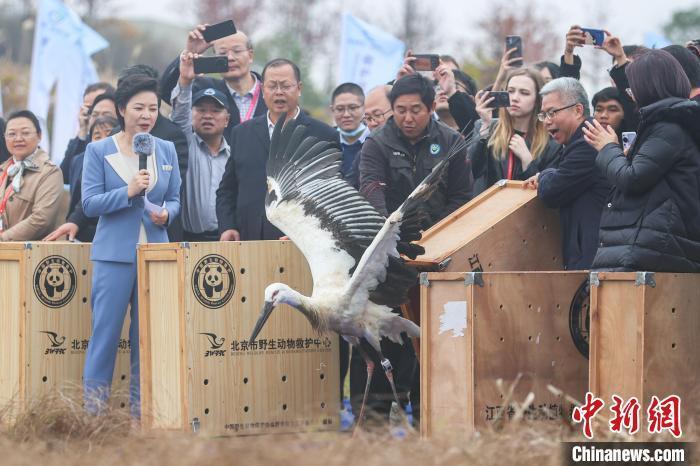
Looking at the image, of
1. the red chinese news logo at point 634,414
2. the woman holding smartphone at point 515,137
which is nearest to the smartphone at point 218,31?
the woman holding smartphone at point 515,137

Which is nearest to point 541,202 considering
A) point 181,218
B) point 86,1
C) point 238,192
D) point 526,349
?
point 526,349

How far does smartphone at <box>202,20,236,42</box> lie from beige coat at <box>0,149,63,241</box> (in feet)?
5.32

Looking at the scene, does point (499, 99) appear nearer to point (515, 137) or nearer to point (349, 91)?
point (515, 137)

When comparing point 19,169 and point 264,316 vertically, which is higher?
point 19,169

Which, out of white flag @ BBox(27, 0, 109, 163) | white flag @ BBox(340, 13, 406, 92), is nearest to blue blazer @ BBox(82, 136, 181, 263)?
white flag @ BBox(340, 13, 406, 92)

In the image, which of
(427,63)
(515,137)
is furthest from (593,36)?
(427,63)

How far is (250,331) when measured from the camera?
25.7 ft

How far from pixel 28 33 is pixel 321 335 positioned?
3205 cm

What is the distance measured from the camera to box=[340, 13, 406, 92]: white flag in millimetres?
13875

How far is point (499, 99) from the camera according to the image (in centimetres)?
862

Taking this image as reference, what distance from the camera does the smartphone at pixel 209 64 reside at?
9508 millimetres

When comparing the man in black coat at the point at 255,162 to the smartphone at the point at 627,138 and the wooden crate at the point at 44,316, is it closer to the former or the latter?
the wooden crate at the point at 44,316

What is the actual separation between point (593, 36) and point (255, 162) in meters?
2.49

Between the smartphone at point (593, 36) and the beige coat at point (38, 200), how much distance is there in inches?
168
